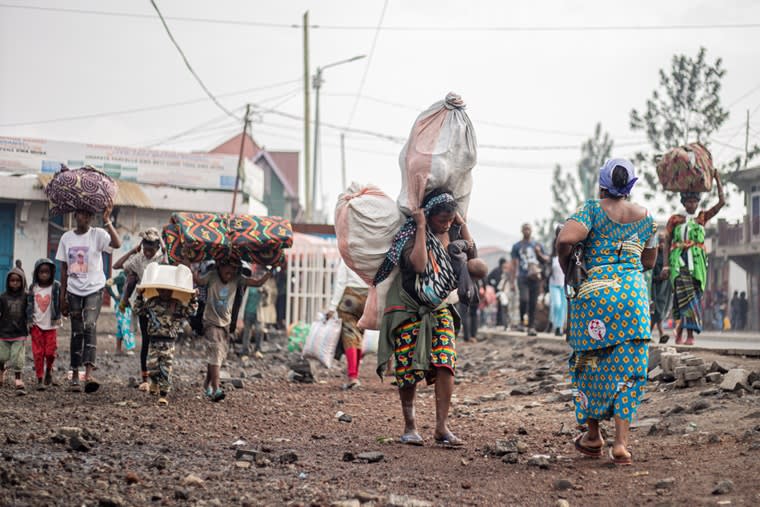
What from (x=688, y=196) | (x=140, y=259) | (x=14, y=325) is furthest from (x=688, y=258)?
(x=14, y=325)

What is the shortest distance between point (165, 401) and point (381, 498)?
4571mm

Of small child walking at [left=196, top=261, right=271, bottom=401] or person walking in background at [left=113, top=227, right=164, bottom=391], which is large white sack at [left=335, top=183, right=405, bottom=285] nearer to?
small child walking at [left=196, top=261, right=271, bottom=401]

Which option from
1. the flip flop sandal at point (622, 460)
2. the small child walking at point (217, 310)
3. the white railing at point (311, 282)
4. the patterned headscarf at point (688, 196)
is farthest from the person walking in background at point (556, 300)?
the flip flop sandal at point (622, 460)

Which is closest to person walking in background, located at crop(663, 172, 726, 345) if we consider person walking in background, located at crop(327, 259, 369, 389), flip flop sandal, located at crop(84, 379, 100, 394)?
person walking in background, located at crop(327, 259, 369, 389)

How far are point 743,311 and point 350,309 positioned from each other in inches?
1242

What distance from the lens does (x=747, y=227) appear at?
40312mm

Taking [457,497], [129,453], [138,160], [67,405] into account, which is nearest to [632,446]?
[457,497]

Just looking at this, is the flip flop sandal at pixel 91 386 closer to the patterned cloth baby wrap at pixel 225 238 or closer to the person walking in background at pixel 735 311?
the patterned cloth baby wrap at pixel 225 238

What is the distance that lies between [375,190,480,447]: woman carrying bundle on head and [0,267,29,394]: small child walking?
16.6 feet

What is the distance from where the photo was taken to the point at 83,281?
9891 mm

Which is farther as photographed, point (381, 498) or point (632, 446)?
point (632, 446)

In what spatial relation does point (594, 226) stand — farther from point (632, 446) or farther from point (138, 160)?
point (138, 160)

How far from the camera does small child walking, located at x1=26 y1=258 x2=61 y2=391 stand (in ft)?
33.3

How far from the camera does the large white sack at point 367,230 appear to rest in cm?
667
